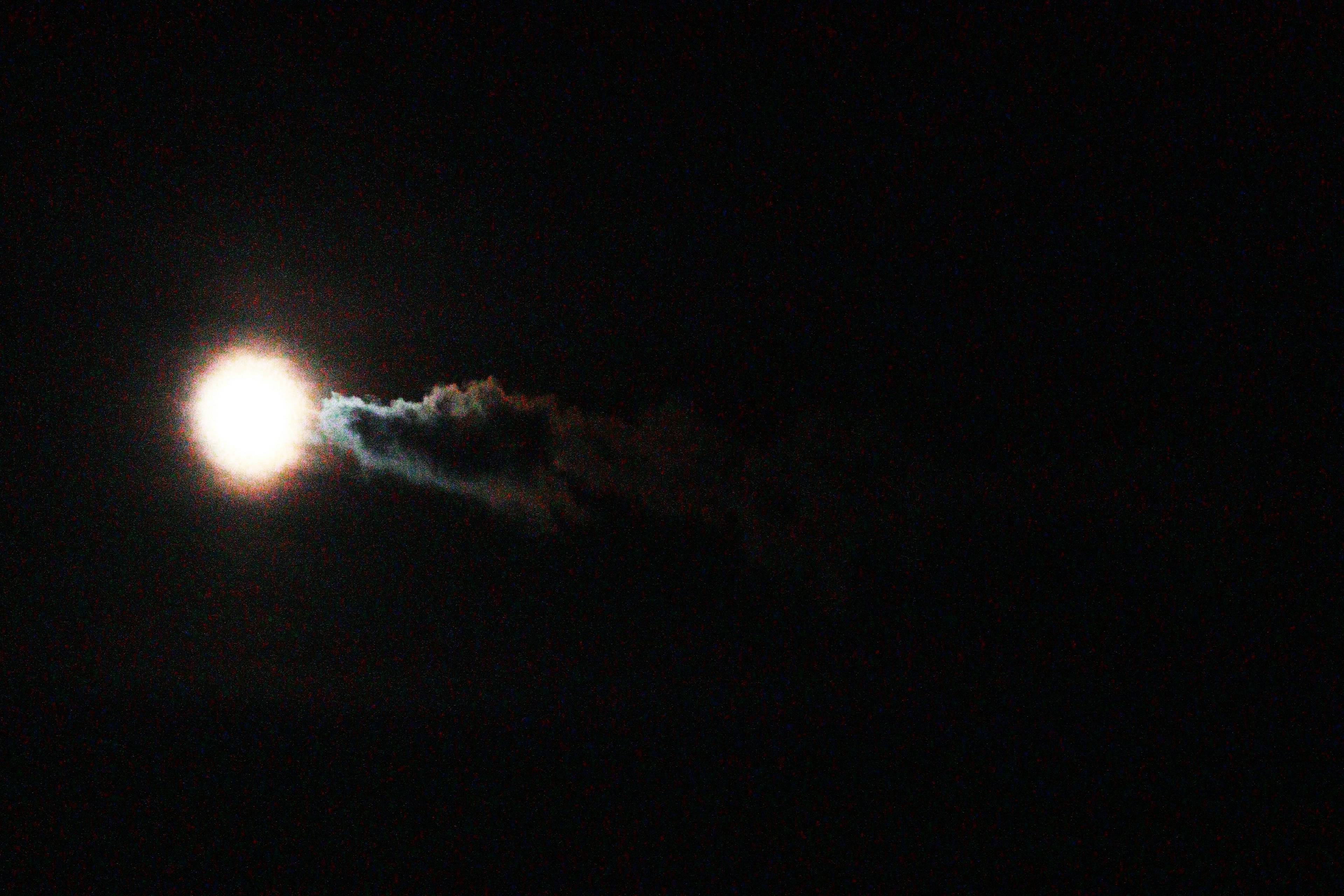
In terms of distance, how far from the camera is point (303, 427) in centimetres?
1063

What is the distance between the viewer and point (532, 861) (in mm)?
11133

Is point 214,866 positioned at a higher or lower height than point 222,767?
lower

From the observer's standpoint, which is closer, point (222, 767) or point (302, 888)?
point (302, 888)

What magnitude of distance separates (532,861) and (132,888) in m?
6.89

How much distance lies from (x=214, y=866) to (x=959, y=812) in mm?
13451

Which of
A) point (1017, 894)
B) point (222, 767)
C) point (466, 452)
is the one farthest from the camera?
point (222, 767)

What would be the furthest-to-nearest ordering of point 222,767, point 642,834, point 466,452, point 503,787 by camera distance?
point 222,767 → point 503,787 → point 642,834 → point 466,452

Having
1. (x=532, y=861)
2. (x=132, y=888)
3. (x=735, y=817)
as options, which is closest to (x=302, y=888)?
(x=132, y=888)

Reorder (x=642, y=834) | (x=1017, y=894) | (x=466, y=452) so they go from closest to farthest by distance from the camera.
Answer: (x=1017, y=894)
(x=466, y=452)
(x=642, y=834)

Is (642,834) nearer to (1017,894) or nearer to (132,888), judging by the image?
(1017,894)

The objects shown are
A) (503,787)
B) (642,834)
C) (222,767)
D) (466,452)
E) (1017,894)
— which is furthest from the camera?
(222,767)

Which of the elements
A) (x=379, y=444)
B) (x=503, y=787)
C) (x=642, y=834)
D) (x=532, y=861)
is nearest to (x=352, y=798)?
(x=503, y=787)

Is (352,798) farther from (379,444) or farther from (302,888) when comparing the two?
(379,444)

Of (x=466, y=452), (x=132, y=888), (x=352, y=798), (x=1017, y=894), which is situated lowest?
(x=1017, y=894)
